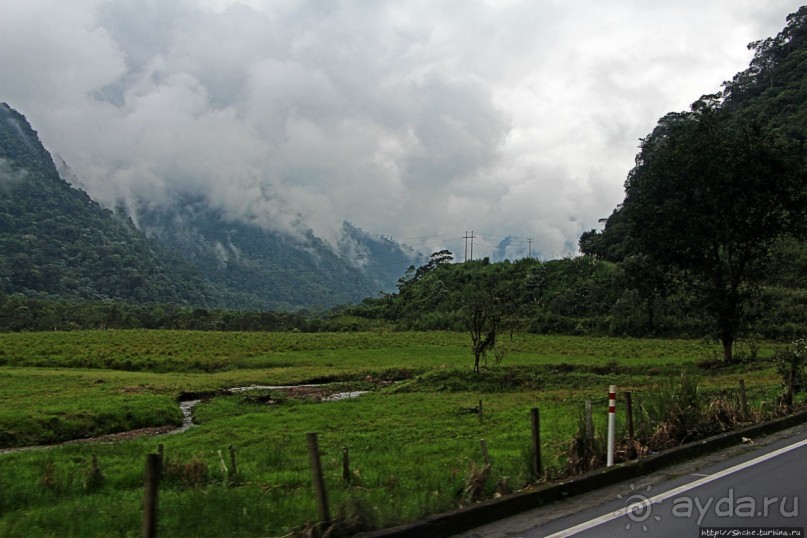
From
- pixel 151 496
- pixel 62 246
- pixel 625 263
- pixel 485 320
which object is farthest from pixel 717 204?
pixel 62 246

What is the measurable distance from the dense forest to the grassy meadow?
5.49 metres

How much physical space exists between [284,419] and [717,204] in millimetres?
25479

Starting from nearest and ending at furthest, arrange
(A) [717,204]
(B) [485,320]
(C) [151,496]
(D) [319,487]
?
(C) [151,496] < (D) [319,487] < (A) [717,204] < (B) [485,320]

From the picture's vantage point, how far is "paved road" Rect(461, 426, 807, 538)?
671 centimetres

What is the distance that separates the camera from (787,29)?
11412 centimetres

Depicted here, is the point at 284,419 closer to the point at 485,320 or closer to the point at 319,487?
the point at 485,320

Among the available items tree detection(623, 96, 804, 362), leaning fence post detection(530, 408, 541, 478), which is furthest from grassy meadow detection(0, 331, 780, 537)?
tree detection(623, 96, 804, 362)

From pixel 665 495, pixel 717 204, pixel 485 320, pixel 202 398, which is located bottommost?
pixel 202 398

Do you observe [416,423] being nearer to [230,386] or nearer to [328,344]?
[230,386]

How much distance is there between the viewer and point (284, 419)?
1027 inches

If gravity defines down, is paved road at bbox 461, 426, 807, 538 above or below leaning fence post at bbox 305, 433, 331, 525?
below

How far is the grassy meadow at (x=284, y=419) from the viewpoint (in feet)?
26.5

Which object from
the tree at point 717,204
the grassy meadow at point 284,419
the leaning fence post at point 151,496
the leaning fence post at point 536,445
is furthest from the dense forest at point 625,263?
the leaning fence post at point 151,496

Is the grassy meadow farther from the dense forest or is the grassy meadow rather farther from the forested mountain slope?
the forested mountain slope
